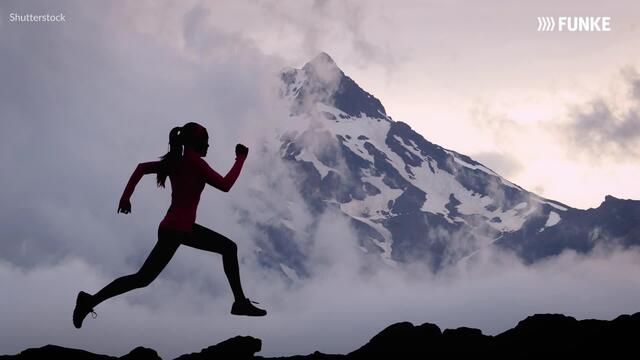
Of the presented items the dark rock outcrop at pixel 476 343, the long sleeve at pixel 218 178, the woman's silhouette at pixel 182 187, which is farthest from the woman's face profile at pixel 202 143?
the dark rock outcrop at pixel 476 343

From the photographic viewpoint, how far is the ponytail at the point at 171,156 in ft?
36.8

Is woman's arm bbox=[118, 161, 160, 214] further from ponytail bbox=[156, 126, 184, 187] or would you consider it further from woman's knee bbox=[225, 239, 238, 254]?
Result: woman's knee bbox=[225, 239, 238, 254]

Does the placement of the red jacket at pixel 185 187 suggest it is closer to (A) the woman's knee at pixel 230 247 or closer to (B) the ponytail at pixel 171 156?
(B) the ponytail at pixel 171 156

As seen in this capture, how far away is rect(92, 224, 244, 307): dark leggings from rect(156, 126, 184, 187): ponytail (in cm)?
60

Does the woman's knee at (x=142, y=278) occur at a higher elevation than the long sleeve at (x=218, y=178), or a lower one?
lower

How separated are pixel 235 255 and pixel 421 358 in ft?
11.1

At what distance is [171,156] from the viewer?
442 inches

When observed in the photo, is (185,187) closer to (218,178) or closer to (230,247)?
(218,178)

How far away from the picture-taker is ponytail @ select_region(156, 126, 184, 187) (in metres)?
11.2

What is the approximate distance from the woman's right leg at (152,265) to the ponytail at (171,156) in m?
0.60

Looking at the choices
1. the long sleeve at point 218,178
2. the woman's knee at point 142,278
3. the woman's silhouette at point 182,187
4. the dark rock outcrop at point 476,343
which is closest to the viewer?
A: the long sleeve at point 218,178

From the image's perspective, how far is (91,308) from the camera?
38.5 feet

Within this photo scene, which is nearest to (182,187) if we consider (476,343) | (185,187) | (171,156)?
(185,187)

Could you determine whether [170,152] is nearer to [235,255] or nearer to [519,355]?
[235,255]
